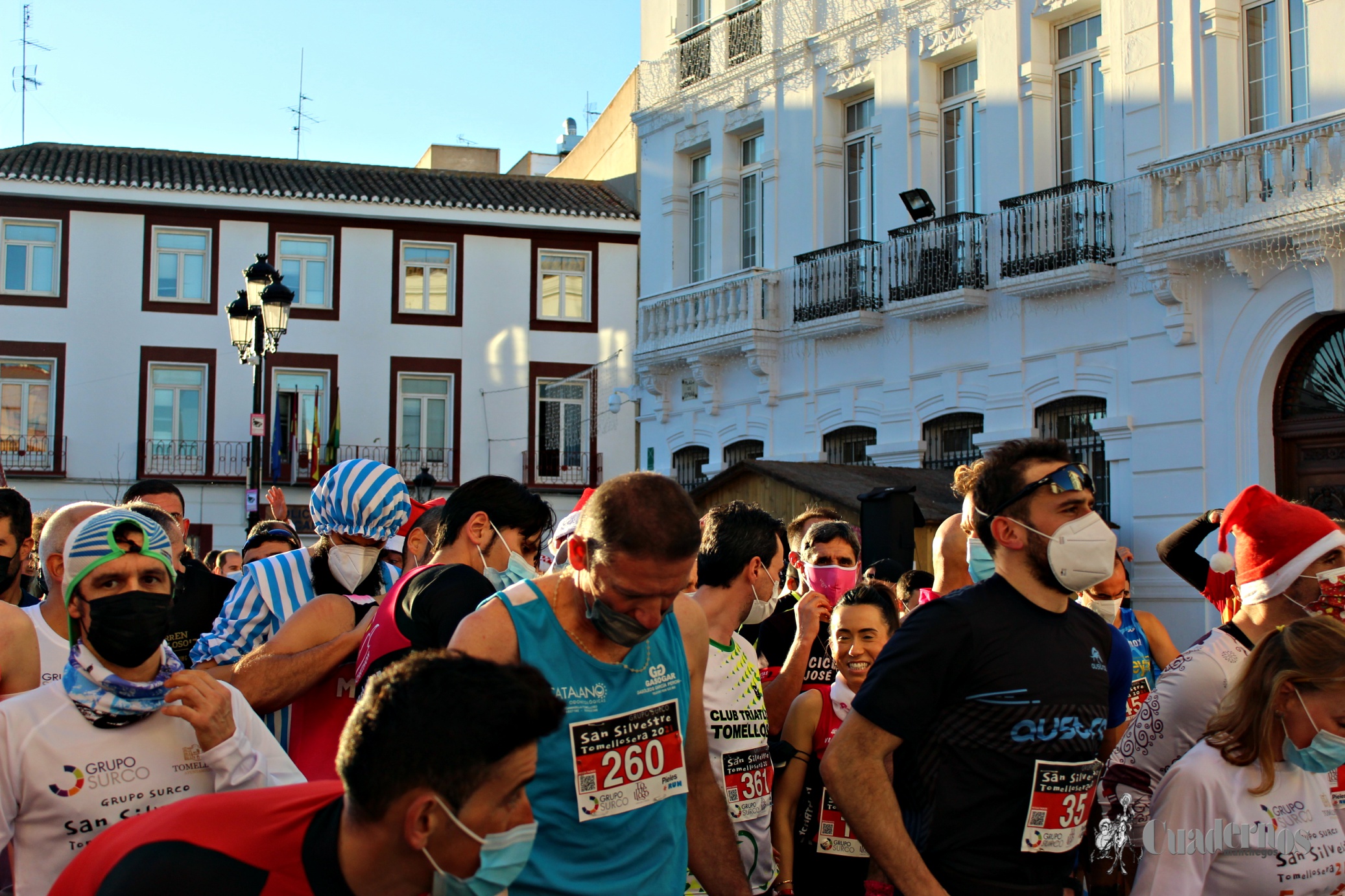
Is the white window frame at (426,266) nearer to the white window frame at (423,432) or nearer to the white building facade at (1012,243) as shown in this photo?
the white window frame at (423,432)

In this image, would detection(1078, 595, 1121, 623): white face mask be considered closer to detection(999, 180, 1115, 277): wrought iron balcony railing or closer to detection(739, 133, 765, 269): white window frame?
detection(999, 180, 1115, 277): wrought iron balcony railing

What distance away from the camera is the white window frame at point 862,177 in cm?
1886

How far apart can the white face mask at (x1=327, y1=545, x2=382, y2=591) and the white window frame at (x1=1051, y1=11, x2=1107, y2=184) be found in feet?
41.0

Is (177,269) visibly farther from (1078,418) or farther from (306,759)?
(306,759)

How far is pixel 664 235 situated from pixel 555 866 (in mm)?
20252

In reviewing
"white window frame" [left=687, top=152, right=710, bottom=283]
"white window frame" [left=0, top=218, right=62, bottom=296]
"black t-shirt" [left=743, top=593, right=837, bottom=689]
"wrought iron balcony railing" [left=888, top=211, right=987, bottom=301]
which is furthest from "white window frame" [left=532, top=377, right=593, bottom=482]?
"black t-shirt" [left=743, top=593, right=837, bottom=689]

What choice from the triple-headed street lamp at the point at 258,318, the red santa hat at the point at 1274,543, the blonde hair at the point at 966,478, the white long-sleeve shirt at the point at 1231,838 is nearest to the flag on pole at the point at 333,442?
the triple-headed street lamp at the point at 258,318

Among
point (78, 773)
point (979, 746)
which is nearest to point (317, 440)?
point (78, 773)

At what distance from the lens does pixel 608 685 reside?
3.13 m

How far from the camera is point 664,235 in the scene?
894 inches

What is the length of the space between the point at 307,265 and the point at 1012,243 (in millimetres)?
20986

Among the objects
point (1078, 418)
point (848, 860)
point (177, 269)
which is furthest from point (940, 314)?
point (177, 269)

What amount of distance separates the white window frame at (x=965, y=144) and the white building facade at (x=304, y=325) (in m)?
16.4

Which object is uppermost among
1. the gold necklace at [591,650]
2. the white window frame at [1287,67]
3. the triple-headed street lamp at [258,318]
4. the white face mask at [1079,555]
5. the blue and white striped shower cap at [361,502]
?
the white window frame at [1287,67]
